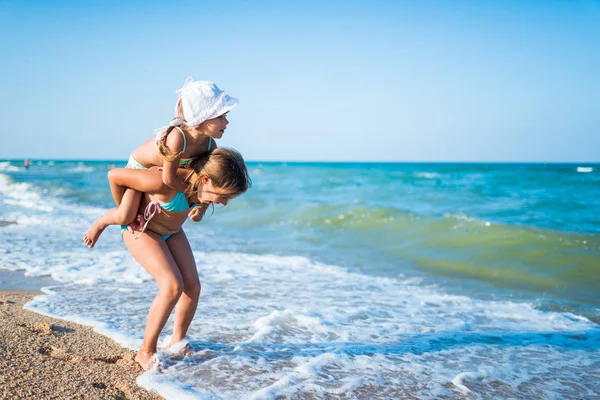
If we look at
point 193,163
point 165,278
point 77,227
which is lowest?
point 77,227

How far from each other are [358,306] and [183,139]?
3.12 m

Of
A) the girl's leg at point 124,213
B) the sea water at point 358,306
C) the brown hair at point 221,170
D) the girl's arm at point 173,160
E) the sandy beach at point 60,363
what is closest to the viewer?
the sandy beach at point 60,363

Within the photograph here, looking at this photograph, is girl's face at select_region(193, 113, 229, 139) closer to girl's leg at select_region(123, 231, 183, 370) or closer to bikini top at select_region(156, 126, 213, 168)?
bikini top at select_region(156, 126, 213, 168)

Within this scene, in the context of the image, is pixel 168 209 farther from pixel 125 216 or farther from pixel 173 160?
pixel 173 160

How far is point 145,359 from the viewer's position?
320cm

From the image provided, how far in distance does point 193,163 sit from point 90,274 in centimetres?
372

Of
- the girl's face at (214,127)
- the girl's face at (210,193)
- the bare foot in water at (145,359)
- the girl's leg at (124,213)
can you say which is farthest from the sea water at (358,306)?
the girl's face at (214,127)

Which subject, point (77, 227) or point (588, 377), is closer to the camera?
point (588, 377)

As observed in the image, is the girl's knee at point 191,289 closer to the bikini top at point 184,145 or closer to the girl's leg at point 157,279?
the girl's leg at point 157,279

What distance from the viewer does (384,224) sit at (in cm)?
1208

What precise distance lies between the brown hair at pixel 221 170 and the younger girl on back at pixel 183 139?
69 millimetres

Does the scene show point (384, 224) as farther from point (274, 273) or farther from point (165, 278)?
point (165, 278)

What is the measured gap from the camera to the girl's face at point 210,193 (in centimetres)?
303

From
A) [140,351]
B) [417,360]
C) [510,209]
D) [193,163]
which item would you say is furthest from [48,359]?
[510,209]
